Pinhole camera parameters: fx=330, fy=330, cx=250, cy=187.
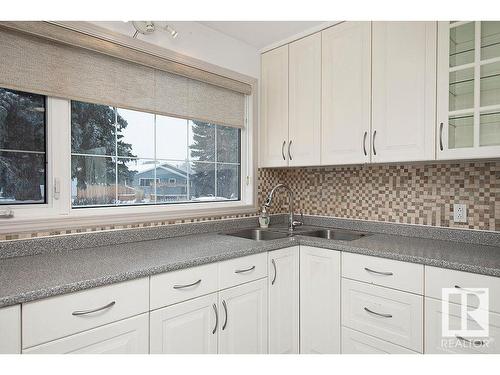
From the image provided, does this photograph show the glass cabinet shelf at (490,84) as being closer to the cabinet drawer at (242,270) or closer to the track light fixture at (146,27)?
the cabinet drawer at (242,270)

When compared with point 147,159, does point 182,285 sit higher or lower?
lower

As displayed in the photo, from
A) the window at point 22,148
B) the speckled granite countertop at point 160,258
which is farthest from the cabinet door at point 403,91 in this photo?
the window at point 22,148

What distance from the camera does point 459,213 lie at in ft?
6.61

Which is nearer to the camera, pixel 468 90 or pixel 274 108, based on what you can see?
pixel 468 90

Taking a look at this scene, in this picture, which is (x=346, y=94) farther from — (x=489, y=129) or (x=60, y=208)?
(x=60, y=208)

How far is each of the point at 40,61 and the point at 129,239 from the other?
102cm

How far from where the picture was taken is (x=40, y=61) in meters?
1.60

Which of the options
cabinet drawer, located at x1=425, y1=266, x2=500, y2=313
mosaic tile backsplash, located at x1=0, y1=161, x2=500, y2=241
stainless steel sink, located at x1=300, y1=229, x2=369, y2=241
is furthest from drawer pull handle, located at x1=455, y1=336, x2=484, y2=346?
stainless steel sink, located at x1=300, y1=229, x2=369, y2=241

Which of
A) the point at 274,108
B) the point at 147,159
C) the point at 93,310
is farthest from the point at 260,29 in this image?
the point at 93,310

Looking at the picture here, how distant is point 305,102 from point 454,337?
1676 mm

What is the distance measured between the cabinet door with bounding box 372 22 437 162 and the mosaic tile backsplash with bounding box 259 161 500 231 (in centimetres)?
34

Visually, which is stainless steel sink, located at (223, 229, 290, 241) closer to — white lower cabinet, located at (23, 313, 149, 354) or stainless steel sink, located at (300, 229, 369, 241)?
stainless steel sink, located at (300, 229, 369, 241)

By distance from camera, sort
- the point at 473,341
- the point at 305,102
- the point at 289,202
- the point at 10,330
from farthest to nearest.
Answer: the point at 289,202, the point at 305,102, the point at 473,341, the point at 10,330
